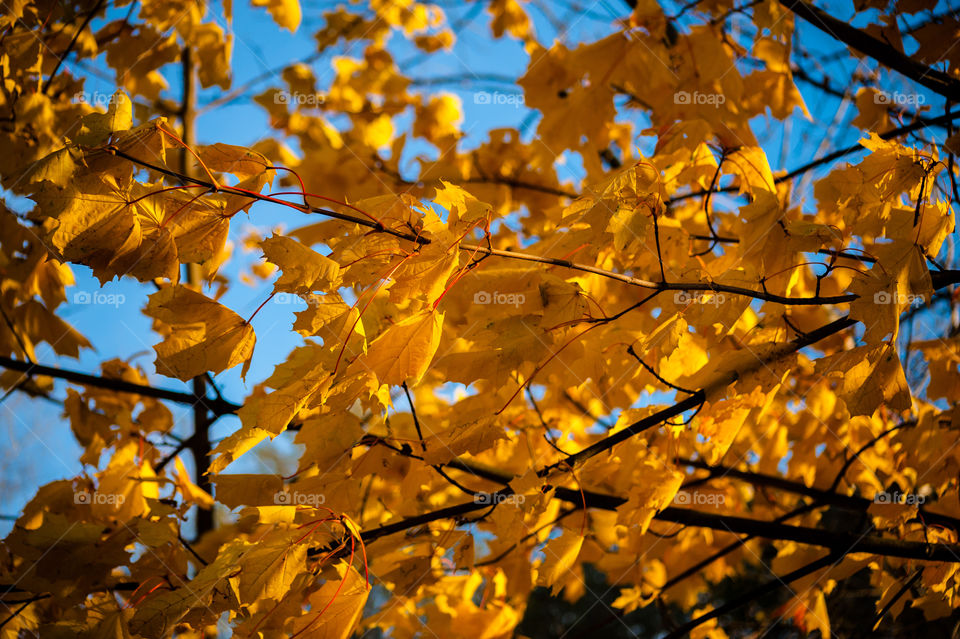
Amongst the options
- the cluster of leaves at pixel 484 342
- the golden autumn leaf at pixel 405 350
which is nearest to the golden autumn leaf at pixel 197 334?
the cluster of leaves at pixel 484 342

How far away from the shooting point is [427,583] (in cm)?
165

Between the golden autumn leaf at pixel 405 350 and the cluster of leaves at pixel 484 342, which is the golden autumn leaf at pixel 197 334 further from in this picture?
the golden autumn leaf at pixel 405 350

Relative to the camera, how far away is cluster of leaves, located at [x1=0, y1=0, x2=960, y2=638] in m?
1.04

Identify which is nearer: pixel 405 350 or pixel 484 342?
pixel 405 350

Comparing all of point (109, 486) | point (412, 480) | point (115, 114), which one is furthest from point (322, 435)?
point (109, 486)

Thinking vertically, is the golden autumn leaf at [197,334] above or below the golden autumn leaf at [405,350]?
above

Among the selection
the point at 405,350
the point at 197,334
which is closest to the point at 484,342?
the point at 405,350

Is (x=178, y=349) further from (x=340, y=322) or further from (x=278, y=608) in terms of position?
(x=278, y=608)

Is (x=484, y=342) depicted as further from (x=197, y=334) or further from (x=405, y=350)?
(x=197, y=334)

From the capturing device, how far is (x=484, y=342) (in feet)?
3.93

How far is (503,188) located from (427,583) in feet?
5.25

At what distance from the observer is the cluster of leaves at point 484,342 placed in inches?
40.8

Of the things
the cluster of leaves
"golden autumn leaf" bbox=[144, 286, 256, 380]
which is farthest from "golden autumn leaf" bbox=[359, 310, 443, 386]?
"golden autumn leaf" bbox=[144, 286, 256, 380]

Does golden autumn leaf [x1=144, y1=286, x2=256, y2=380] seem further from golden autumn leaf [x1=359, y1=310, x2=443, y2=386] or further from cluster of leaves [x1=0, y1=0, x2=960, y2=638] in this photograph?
golden autumn leaf [x1=359, y1=310, x2=443, y2=386]
